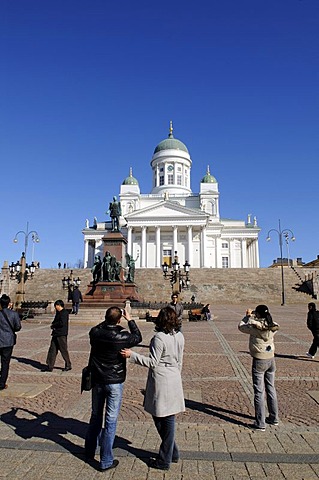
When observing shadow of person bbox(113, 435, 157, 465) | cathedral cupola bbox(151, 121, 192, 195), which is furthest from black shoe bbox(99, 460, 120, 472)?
cathedral cupola bbox(151, 121, 192, 195)

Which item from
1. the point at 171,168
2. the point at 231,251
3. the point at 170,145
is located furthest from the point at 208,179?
the point at 231,251

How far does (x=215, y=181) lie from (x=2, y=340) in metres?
80.7

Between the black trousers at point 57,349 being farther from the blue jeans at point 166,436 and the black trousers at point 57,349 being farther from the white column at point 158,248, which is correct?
the white column at point 158,248

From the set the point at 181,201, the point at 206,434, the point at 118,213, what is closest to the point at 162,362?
the point at 206,434

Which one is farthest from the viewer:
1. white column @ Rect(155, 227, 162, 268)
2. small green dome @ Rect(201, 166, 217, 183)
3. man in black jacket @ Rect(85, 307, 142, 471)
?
small green dome @ Rect(201, 166, 217, 183)

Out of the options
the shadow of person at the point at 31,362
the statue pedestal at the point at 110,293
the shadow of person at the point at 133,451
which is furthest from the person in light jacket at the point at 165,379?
the statue pedestal at the point at 110,293

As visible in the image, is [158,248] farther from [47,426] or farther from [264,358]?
[47,426]

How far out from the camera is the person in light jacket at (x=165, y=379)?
3.72 meters

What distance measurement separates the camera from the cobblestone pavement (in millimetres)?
3805

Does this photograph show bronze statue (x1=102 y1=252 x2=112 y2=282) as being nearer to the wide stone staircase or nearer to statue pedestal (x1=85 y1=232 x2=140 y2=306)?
statue pedestal (x1=85 y1=232 x2=140 y2=306)

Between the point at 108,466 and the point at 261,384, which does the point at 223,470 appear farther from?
the point at 261,384

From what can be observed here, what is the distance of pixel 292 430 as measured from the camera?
4926 millimetres

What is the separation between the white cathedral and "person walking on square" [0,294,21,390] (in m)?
57.8

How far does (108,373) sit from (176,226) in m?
68.0
